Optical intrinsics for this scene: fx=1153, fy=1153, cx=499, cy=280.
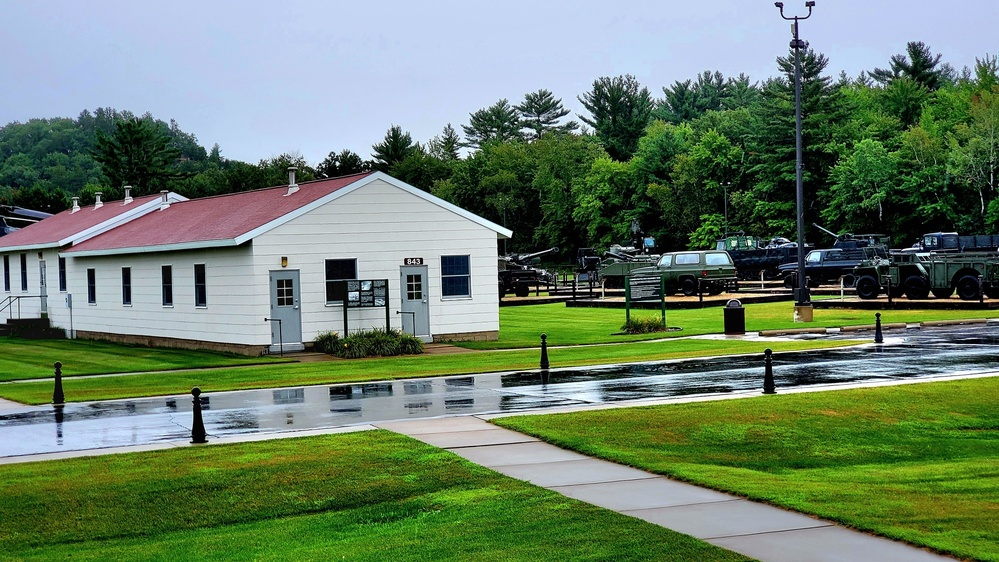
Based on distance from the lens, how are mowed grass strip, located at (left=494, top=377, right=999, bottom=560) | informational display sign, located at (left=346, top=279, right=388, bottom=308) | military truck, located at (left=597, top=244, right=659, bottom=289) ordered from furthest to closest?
military truck, located at (left=597, top=244, right=659, bottom=289) → informational display sign, located at (left=346, top=279, right=388, bottom=308) → mowed grass strip, located at (left=494, top=377, right=999, bottom=560)

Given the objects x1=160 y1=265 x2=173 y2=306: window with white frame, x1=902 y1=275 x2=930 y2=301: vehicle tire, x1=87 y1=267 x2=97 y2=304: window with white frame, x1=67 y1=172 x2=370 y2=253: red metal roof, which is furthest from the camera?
x1=902 y1=275 x2=930 y2=301: vehicle tire

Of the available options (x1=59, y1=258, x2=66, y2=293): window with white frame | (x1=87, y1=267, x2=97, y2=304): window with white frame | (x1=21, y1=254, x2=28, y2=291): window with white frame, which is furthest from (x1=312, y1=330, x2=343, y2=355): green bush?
(x1=21, y1=254, x2=28, y2=291): window with white frame

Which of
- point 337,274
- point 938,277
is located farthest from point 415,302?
point 938,277

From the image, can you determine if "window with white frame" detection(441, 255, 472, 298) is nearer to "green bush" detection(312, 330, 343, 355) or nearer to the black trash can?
"green bush" detection(312, 330, 343, 355)

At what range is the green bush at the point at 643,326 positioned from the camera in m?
35.2

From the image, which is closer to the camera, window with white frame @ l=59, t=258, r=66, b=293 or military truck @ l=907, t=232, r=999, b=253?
window with white frame @ l=59, t=258, r=66, b=293

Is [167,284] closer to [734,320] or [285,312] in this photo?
[285,312]

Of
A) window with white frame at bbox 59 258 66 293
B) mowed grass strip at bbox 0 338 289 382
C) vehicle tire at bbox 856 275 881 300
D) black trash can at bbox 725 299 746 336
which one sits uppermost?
window with white frame at bbox 59 258 66 293

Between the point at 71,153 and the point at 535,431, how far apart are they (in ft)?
499

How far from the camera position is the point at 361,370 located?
25812mm

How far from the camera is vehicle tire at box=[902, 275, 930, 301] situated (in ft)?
A: 141

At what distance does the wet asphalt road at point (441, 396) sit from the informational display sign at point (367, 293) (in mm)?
7865

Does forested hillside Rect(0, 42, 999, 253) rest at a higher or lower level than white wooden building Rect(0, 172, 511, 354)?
higher

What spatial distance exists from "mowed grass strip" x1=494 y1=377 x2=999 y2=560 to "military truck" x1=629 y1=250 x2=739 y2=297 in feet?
109
